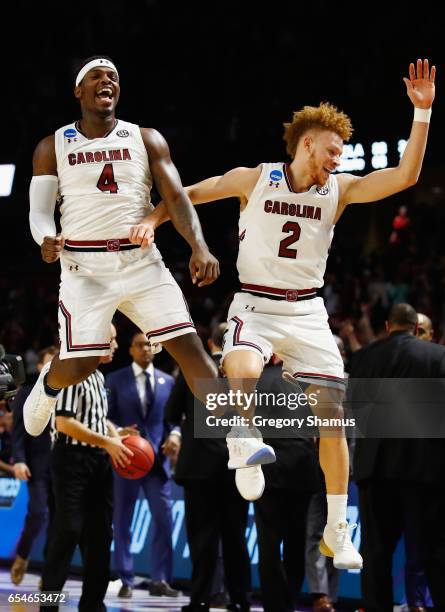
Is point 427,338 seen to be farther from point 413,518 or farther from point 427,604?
point 427,604

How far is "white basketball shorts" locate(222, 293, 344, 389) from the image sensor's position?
5602 mm

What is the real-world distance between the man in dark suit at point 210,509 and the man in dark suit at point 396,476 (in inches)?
50.2

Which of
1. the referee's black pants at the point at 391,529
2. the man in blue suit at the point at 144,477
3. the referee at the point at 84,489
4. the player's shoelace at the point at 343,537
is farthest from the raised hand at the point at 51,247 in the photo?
the man in blue suit at the point at 144,477

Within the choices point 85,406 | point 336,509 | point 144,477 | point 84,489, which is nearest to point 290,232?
point 336,509

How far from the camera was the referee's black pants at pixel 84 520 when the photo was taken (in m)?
7.84

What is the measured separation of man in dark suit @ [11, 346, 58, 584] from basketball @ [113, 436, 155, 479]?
8.16ft

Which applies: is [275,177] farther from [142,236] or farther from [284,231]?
[142,236]

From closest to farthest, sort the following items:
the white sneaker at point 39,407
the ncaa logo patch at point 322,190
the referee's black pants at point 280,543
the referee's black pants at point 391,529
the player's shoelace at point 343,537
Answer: the player's shoelace at point 343,537, the ncaa logo patch at point 322,190, the white sneaker at point 39,407, the referee's black pants at point 391,529, the referee's black pants at point 280,543

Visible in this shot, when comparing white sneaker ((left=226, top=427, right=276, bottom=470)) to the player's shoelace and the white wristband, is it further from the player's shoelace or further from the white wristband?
the white wristband

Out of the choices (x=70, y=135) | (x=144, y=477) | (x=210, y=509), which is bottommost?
(x=210, y=509)

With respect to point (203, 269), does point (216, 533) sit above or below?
below

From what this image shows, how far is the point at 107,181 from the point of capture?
5.52 metres

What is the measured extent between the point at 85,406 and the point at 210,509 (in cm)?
129

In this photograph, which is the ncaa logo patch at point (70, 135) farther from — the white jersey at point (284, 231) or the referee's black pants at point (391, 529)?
the referee's black pants at point (391, 529)
